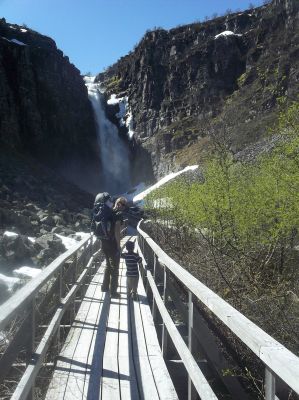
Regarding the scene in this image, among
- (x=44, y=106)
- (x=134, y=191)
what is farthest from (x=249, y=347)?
(x=44, y=106)

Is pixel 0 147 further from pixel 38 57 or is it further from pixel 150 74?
pixel 150 74

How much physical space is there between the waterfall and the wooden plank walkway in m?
53.6

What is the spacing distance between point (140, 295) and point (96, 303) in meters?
0.97

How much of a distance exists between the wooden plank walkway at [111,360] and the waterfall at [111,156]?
5356 centimetres

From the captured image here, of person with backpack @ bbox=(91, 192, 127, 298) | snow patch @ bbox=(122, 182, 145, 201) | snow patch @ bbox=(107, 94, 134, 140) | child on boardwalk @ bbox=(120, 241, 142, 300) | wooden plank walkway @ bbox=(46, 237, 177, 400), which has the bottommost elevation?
wooden plank walkway @ bbox=(46, 237, 177, 400)

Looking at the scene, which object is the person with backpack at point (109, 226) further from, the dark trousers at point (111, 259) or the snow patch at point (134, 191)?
the snow patch at point (134, 191)

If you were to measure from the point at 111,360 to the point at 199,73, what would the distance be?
59.6 meters

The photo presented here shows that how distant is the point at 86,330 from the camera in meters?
5.69

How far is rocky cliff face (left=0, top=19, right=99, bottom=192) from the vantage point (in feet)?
163

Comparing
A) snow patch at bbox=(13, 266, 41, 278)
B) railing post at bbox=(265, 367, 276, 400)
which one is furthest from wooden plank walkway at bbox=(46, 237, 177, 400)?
snow patch at bbox=(13, 266, 41, 278)

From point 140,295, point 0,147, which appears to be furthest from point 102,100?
point 140,295

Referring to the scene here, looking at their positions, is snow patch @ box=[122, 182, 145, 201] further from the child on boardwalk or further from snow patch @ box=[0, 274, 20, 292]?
the child on boardwalk

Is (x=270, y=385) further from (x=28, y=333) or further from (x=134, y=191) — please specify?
(x=134, y=191)

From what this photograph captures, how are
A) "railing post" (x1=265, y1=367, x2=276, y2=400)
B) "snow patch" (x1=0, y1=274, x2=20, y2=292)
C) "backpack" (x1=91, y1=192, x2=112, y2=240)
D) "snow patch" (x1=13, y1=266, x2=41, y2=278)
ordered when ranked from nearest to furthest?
"railing post" (x1=265, y1=367, x2=276, y2=400), "backpack" (x1=91, y1=192, x2=112, y2=240), "snow patch" (x1=0, y1=274, x2=20, y2=292), "snow patch" (x1=13, y1=266, x2=41, y2=278)
